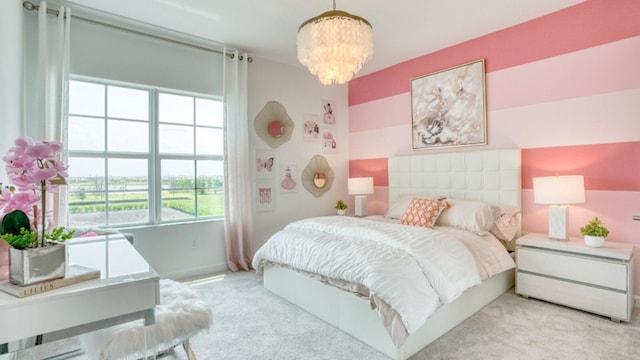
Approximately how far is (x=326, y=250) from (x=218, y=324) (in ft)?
3.53

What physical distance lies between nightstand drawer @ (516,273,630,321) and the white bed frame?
235 mm

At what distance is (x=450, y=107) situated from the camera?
154 inches

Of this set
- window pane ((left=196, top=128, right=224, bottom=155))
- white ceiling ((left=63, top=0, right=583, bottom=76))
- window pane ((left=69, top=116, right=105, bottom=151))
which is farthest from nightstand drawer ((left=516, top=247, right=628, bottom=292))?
window pane ((left=69, top=116, right=105, bottom=151))

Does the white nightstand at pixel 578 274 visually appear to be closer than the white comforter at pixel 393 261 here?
No

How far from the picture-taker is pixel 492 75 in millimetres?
3572

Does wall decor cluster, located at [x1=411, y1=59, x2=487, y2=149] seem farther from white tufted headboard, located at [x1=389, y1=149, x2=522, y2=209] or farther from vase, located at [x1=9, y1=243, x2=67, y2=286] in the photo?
vase, located at [x1=9, y1=243, x2=67, y2=286]

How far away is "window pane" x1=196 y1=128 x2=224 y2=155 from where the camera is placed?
3963 mm

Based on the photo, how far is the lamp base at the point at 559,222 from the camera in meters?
2.84

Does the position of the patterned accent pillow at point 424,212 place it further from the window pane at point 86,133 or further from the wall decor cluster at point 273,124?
the window pane at point 86,133

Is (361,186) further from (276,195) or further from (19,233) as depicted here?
(19,233)

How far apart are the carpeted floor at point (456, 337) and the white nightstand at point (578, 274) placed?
0.11 meters

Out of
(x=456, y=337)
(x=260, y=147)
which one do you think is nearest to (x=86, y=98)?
(x=260, y=147)

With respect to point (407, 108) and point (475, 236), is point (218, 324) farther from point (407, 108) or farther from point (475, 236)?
point (407, 108)

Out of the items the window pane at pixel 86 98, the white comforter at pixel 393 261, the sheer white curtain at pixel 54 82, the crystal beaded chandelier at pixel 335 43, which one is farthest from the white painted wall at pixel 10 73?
the white comforter at pixel 393 261
